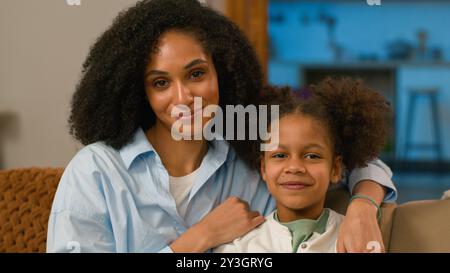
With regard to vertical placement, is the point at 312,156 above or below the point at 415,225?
above

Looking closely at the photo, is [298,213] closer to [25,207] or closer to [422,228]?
[422,228]

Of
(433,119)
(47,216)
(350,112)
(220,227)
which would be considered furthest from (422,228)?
(433,119)

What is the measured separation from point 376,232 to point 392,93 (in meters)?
4.24

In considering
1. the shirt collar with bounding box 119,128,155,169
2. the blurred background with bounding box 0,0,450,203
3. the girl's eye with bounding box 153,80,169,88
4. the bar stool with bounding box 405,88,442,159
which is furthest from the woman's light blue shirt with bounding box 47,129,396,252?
the bar stool with bounding box 405,88,442,159

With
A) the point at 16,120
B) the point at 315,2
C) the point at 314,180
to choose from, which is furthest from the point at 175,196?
the point at 315,2

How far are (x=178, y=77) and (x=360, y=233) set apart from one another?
1.26 feet

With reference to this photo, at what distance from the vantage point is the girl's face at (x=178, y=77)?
41.1 inches

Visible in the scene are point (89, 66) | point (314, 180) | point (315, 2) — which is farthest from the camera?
point (315, 2)

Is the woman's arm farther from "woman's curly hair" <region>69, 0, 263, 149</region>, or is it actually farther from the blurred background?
the blurred background

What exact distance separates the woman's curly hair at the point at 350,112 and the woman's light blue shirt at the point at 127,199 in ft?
0.18

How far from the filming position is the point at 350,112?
3.72 feet

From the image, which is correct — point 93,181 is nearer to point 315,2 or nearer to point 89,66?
point 89,66

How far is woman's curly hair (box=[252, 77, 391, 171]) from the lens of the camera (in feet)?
3.71

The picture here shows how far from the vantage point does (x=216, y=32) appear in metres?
1.13
